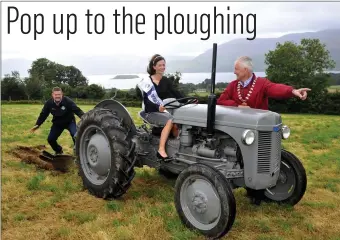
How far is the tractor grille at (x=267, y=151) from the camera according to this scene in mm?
4215

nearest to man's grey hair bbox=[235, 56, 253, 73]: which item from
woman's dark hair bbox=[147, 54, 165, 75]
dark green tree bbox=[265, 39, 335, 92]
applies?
woman's dark hair bbox=[147, 54, 165, 75]

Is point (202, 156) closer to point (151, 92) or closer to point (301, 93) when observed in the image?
point (151, 92)

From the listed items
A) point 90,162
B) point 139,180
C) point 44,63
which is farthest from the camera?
point 44,63

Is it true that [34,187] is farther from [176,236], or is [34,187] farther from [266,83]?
[266,83]

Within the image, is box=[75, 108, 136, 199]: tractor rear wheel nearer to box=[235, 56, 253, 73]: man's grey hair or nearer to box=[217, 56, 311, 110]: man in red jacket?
box=[217, 56, 311, 110]: man in red jacket

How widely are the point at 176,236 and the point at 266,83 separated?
2210mm

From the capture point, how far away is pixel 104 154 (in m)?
5.29

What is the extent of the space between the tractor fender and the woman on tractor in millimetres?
252

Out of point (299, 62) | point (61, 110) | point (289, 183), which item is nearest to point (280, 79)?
point (299, 62)

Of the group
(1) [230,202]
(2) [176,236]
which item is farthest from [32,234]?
(1) [230,202]

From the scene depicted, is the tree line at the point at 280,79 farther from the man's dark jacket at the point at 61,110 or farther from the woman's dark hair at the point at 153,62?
the woman's dark hair at the point at 153,62

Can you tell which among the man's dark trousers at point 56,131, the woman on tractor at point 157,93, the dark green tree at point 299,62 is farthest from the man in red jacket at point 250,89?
the dark green tree at point 299,62

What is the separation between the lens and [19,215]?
4.53 metres

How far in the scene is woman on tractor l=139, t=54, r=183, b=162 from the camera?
5.11 m
